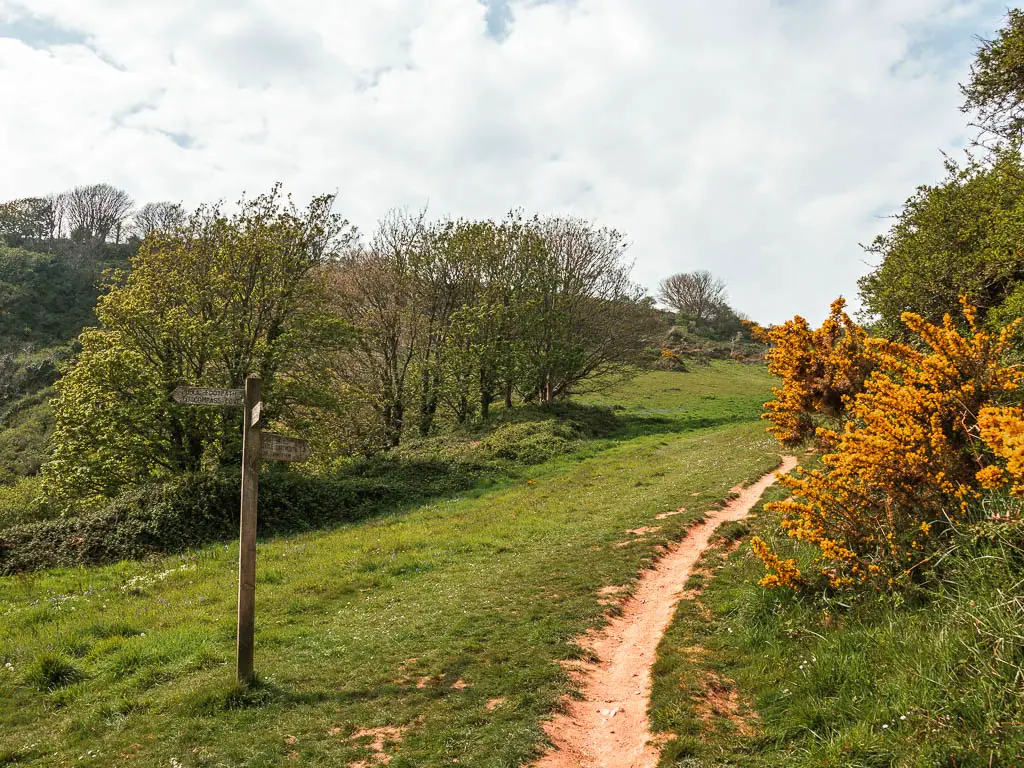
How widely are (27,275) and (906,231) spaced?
93.3 metres

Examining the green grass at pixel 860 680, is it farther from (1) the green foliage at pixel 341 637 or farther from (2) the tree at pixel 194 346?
(2) the tree at pixel 194 346

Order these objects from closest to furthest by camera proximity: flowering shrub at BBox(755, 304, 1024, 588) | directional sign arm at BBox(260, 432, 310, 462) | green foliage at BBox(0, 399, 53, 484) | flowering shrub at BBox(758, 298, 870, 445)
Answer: flowering shrub at BBox(755, 304, 1024, 588), directional sign arm at BBox(260, 432, 310, 462), flowering shrub at BBox(758, 298, 870, 445), green foliage at BBox(0, 399, 53, 484)

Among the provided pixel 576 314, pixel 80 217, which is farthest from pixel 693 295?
pixel 80 217

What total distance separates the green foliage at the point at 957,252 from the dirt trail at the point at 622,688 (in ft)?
33.2

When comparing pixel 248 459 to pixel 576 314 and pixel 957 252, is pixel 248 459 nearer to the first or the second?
pixel 957 252

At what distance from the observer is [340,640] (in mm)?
8789

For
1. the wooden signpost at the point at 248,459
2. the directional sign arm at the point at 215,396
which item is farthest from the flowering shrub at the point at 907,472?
the directional sign arm at the point at 215,396

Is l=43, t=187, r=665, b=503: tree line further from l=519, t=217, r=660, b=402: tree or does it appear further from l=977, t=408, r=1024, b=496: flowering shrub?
l=977, t=408, r=1024, b=496: flowering shrub

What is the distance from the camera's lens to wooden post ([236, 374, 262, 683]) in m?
7.22

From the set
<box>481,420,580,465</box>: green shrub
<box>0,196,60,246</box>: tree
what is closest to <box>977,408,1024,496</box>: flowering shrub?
<box>481,420,580,465</box>: green shrub

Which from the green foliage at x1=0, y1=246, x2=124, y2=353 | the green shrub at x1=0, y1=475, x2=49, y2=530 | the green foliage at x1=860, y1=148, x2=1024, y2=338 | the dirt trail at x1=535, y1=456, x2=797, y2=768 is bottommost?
the green shrub at x1=0, y1=475, x2=49, y2=530

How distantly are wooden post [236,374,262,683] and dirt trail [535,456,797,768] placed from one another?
4099 millimetres

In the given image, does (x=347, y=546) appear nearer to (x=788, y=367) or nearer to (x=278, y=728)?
(x=278, y=728)

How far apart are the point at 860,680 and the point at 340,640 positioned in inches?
279
